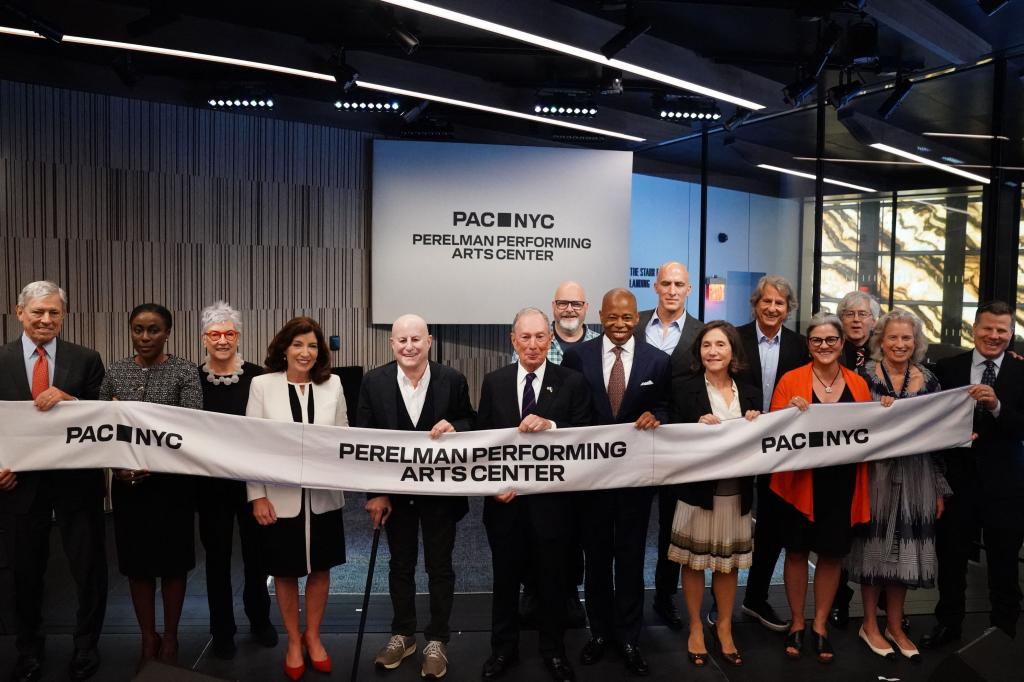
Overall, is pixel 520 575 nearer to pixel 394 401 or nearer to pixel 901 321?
pixel 394 401

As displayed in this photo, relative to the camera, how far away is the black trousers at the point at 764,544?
392cm

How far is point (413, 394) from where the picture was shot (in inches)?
140

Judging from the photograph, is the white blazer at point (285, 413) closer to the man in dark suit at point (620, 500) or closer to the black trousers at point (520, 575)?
the black trousers at point (520, 575)

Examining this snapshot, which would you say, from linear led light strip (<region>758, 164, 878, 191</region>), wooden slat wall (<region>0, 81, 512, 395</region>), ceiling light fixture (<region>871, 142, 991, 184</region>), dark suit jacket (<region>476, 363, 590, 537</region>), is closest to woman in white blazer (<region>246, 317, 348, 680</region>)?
dark suit jacket (<region>476, 363, 590, 537</region>)

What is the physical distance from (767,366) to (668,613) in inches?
56.3

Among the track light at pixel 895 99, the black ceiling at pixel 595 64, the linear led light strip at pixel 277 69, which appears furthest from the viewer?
the track light at pixel 895 99

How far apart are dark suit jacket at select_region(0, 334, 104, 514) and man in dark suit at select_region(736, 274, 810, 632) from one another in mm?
3213

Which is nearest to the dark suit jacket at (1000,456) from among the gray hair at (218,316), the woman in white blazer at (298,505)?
the woman in white blazer at (298,505)

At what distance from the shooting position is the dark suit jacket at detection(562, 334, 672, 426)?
3619 mm

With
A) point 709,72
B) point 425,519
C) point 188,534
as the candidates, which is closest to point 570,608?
point 425,519

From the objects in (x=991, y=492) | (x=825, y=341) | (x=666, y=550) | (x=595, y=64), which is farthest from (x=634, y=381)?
(x=595, y=64)

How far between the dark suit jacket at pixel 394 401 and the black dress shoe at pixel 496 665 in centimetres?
68

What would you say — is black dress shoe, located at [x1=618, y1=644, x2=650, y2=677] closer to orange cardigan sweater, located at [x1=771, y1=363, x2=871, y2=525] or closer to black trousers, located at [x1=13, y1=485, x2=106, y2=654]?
orange cardigan sweater, located at [x1=771, y1=363, x2=871, y2=525]

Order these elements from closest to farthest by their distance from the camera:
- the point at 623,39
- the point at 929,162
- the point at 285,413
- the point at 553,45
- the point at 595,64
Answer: the point at 285,413
the point at 623,39
the point at 553,45
the point at 929,162
the point at 595,64
